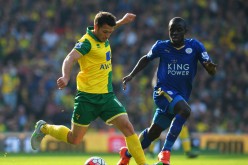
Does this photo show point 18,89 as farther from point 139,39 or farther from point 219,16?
point 219,16

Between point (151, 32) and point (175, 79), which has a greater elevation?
point (151, 32)

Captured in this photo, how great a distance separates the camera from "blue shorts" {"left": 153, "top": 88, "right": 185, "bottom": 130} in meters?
11.8

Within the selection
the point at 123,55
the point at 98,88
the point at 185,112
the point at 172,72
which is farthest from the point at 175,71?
the point at 123,55

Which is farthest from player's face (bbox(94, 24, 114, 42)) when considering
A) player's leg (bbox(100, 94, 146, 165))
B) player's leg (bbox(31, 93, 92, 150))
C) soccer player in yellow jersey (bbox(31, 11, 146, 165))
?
player's leg (bbox(31, 93, 92, 150))

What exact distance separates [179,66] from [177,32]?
0.52 m

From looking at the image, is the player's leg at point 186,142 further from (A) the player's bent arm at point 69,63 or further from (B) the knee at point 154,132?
(A) the player's bent arm at point 69,63

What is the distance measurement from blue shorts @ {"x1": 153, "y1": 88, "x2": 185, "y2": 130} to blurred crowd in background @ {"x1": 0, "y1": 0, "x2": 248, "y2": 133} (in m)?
9.75

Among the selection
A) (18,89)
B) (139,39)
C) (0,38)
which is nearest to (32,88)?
(18,89)

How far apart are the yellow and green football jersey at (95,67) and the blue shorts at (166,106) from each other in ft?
3.86

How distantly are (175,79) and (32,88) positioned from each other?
1075 centimetres

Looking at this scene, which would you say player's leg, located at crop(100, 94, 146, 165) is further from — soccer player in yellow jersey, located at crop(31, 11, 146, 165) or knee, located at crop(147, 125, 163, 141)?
knee, located at crop(147, 125, 163, 141)

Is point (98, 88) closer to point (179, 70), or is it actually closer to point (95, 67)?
point (95, 67)

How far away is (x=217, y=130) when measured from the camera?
75.9ft

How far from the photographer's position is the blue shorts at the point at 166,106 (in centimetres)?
1183
